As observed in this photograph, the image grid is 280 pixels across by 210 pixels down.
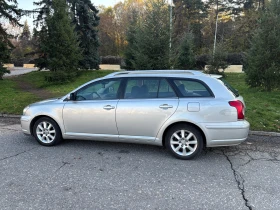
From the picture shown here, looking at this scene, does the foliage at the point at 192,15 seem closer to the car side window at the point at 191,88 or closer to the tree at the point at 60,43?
the tree at the point at 60,43

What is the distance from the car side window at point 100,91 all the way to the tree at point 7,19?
16542 mm

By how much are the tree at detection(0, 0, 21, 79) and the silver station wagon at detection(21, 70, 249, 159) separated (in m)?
16.1

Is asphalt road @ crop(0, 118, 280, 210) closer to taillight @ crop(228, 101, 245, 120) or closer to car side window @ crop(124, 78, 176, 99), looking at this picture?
taillight @ crop(228, 101, 245, 120)

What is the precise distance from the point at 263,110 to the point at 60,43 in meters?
13.8

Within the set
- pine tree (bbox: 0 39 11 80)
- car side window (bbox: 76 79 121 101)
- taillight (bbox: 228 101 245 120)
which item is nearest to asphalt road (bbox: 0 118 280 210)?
taillight (bbox: 228 101 245 120)

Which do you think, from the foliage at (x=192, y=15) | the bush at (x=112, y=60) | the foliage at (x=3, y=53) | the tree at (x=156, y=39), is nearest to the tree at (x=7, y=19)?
the foliage at (x=3, y=53)

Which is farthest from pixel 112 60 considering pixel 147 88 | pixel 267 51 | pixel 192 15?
pixel 147 88

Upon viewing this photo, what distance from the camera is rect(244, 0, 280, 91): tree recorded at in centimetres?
1096

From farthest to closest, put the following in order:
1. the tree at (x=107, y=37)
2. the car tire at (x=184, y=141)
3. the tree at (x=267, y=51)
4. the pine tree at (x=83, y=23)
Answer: the tree at (x=107, y=37), the pine tree at (x=83, y=23), the tree at (x=267, y=51), the car tire at (x=184, y=141)

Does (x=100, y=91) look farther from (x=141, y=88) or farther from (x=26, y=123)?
(x=26, y=123)

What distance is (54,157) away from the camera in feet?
14.8

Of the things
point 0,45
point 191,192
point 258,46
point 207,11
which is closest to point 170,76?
point 191,192

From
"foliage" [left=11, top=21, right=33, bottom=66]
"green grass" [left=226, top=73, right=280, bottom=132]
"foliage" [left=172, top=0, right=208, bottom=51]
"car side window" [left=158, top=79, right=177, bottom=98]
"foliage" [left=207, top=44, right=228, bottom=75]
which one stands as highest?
"foliage" [left=172, top=0, right=208, bottom=51]

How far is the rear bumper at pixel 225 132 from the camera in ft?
13.7
